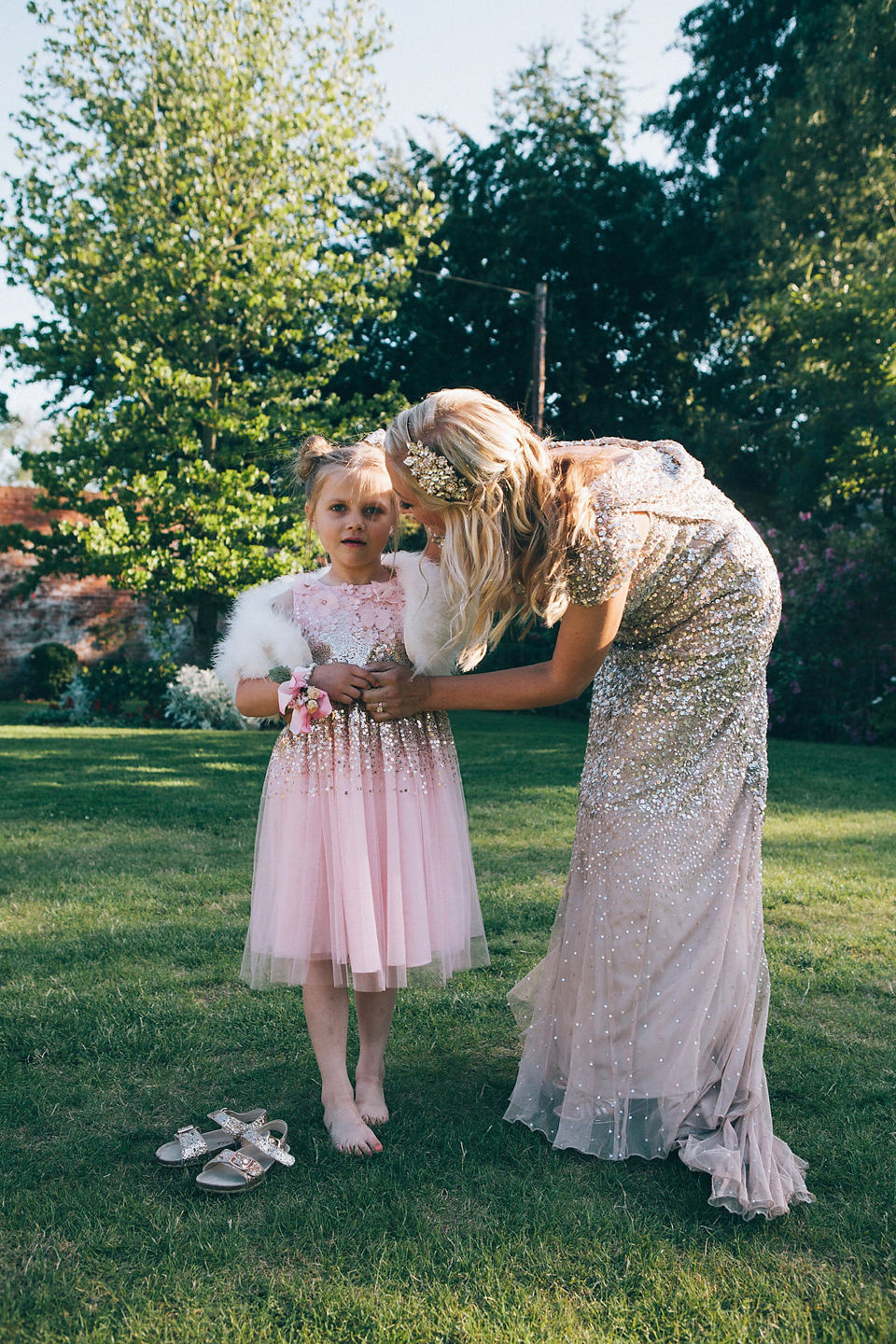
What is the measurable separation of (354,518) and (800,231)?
15456 millimetres

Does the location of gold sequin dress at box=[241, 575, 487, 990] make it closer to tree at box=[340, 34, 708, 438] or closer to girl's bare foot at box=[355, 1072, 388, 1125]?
girl's bare foot at box=[355, 1072, 388, 1125]

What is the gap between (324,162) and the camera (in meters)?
14.1

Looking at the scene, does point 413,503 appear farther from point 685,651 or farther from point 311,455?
point 685,651

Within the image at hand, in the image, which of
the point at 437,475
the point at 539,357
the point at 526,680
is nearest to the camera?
the point at 437,475

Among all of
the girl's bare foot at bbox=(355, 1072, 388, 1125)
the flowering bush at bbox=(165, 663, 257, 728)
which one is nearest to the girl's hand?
the girl's bare foot at bbox=(355, 1072, 388, 1125)

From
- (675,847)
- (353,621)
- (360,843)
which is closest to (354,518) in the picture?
(353,621)

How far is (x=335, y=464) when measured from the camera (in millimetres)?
2514

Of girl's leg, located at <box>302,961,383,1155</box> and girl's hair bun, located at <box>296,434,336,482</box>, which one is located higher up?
girl's hair bun, located at <box>296,434,336,482</box>

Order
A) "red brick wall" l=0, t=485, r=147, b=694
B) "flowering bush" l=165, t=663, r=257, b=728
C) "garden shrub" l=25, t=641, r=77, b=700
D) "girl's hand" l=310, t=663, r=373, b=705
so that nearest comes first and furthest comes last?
"girl's hand" l=310, t=663, r=373, b=705, "flowering bush" l=165, t=663, r=257, b=728, "garden shrub" l=25, t=641, r=77, b=700, "red brick wall" l=0, t=485, r=147, b=694

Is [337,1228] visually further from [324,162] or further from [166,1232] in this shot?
[324,162]

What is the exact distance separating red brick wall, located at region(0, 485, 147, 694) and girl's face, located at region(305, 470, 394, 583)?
16.8 m

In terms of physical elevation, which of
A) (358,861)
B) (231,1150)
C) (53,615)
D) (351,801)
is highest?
(351,801)

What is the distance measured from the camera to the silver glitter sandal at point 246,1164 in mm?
2105

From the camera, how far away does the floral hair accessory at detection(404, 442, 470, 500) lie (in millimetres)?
1958
